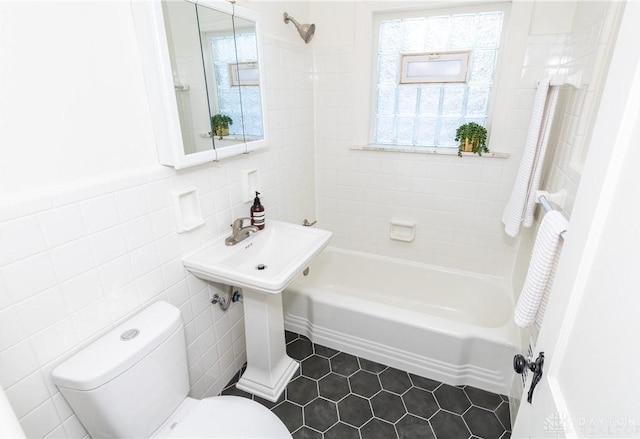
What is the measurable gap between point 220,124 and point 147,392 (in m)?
1.12

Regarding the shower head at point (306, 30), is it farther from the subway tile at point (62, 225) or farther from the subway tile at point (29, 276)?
the subway tile at point (29, 276)

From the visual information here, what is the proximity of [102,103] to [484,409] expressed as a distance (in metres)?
2.14

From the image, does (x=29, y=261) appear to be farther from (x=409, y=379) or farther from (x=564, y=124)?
(x=564, y=124)

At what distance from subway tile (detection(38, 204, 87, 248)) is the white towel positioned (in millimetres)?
1380

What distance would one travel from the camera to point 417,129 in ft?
7.57

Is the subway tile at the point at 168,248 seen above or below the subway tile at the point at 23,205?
below

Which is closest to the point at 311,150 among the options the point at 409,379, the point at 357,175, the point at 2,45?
the point at 357,175

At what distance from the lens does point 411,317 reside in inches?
73.7

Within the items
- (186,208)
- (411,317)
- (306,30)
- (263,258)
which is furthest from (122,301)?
(306,30)

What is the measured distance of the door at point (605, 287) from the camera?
476 mm

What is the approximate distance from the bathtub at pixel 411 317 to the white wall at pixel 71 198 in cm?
93

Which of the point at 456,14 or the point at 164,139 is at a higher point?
the point at 456,14

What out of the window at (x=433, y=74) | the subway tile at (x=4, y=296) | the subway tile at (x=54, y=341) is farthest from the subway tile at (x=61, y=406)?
the window at (x=433, y=74)

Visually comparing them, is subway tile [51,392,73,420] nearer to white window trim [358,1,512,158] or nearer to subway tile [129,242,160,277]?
subway tile [129,242,160,277]
